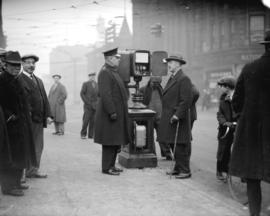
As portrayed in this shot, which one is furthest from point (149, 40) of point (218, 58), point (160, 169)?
point (160, 169)

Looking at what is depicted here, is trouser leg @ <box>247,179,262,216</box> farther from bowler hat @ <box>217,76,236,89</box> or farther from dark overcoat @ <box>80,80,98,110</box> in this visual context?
dark overcoat @ <box>80,80,98,110</box>

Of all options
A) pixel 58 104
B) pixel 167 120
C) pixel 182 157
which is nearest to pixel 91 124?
pixel 58 104

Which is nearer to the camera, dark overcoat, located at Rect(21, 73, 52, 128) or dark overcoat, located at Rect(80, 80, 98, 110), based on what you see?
dark overcoat, located at Rect(21, 73, 52, 128)

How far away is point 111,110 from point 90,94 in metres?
6.30

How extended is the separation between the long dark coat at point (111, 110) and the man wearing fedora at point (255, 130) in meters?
3.03

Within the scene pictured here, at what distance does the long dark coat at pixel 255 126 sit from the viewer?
5020 mm

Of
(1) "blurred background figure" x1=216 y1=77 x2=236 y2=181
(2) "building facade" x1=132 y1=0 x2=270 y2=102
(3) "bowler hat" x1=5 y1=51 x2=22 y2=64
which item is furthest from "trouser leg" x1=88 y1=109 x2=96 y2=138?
(2) "building facade" x1=132 y1=0 x2=270 y2=102

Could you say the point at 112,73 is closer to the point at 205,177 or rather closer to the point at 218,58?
the point at 205,177

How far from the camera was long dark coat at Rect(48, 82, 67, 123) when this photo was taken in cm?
1501

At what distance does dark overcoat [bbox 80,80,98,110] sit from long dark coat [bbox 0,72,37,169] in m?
7.54

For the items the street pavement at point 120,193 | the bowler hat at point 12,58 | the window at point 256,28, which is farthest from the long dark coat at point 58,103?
the window at point 256,28

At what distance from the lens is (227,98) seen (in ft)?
23.7

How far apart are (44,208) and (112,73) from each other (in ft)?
10.2

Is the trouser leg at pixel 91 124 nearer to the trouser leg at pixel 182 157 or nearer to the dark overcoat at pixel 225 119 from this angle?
the trouser leg at pixel 182 157
